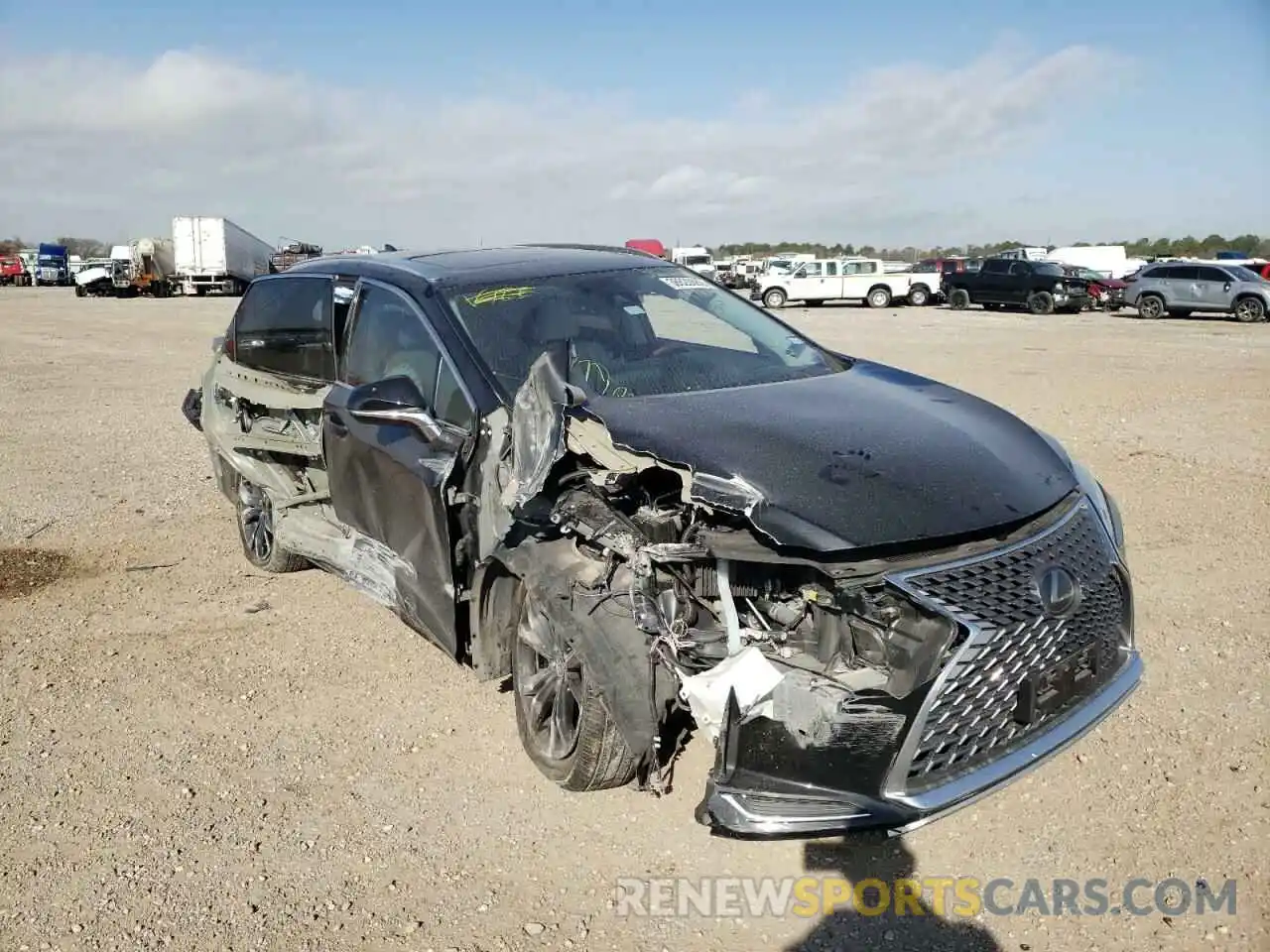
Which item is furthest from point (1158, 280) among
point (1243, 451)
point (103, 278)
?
point (103, 278)

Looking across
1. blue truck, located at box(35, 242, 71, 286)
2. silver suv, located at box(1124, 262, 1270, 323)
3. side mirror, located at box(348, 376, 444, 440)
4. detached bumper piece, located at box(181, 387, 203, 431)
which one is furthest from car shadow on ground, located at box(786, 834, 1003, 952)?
blue truck, located at box(35, 242, 71, 286)

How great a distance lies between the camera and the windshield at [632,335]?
402 centimetres

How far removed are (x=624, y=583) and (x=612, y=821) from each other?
866mm

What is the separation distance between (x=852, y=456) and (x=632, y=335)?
1.47 meters

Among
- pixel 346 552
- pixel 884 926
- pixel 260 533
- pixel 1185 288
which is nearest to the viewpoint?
pixel 884 926

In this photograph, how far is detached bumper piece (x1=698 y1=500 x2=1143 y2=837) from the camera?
2.73 metres

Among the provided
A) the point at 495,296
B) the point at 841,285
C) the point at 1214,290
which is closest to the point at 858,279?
the point at 841,285

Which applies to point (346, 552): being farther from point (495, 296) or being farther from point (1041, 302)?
point (1041, 302)

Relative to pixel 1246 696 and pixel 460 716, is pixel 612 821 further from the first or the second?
pixel 1246 696

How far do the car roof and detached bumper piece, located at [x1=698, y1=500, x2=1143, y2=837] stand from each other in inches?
97.8

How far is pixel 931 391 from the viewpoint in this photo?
418 centimetres

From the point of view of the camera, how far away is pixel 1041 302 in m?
29.5

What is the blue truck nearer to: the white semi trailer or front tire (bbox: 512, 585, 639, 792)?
the white semi trailer

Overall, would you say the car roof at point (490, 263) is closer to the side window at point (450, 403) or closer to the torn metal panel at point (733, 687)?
the side window at point (450, 403)
